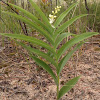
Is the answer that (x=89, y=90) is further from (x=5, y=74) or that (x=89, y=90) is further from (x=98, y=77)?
(x=5, y=74)

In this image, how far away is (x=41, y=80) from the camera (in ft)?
3.63

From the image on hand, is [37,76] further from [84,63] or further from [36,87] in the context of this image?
[84,63]

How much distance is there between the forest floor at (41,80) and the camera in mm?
972

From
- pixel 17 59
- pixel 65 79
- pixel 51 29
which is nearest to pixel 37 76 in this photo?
pixel 65 79

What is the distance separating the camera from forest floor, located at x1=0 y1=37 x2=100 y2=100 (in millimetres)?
972

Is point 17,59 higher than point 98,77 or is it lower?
higher

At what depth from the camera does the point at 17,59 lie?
1436 mm

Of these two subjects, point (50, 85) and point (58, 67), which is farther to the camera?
point (50, 85)

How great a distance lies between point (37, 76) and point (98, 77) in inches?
18.4

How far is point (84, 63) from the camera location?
1347 millimetres

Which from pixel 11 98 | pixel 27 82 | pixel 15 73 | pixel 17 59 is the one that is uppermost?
pixel 17 59

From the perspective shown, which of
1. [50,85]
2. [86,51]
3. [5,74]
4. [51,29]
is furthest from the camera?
[86,51]

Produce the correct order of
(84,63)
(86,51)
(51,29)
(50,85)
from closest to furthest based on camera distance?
(51,29)
(50,85)
(84,63)
(86,51)

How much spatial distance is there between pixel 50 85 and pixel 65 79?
14 cm
